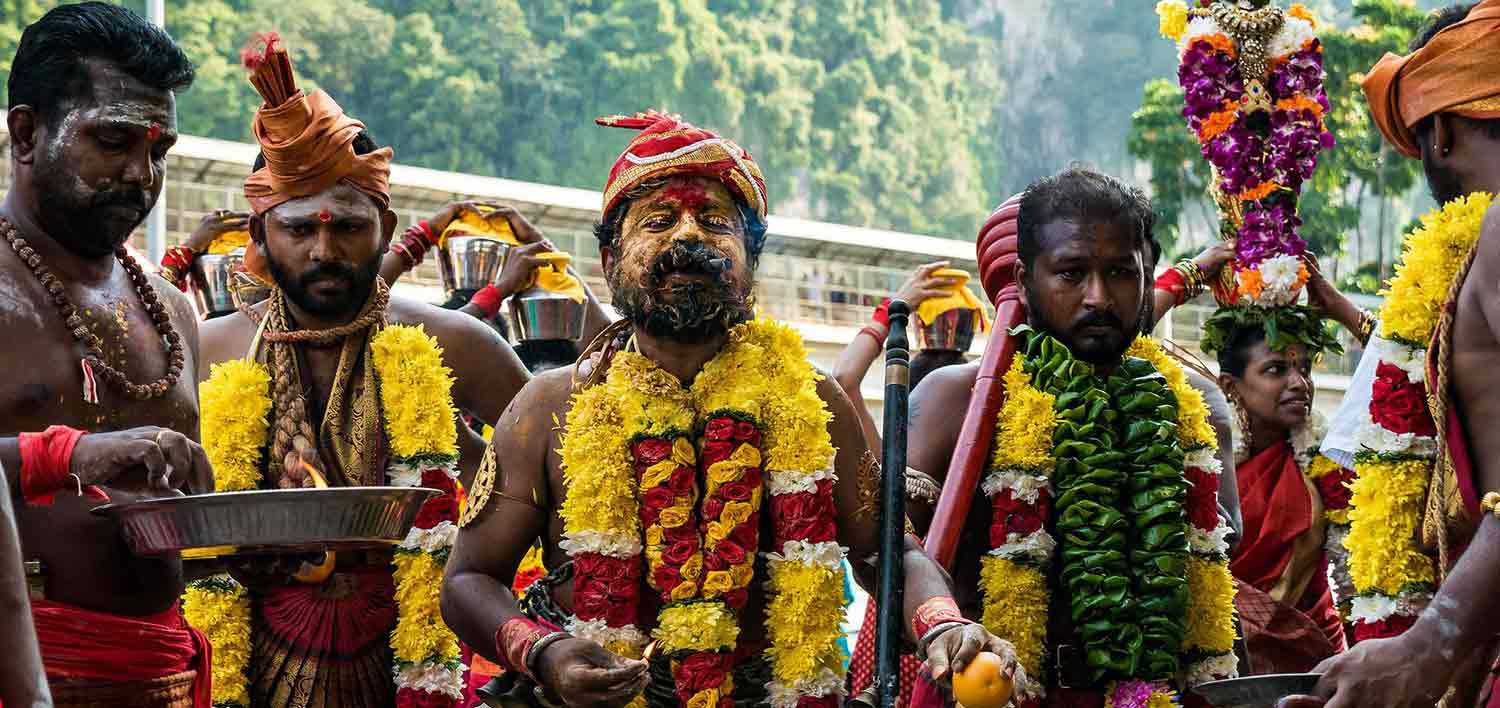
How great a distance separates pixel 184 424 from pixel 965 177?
59567 mm

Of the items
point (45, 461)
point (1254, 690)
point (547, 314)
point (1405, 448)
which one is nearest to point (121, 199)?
point (45, 461)

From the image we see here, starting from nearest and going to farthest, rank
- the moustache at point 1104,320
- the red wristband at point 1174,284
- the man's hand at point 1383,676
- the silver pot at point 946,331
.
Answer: the man's hand at point 1383,676 → the moustache at point 1104,320 → the red wristband at point 1174,284 → the silver pot at point 946,331

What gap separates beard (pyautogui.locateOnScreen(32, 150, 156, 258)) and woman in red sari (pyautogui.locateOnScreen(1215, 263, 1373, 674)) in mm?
4603

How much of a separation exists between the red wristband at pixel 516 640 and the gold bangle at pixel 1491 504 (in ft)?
6.74

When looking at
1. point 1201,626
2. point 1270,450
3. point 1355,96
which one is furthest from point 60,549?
point 1355,96

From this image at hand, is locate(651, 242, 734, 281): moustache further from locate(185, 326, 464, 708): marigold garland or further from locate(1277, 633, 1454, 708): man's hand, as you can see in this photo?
locate(1277, 633, 1454, 708): man's hand

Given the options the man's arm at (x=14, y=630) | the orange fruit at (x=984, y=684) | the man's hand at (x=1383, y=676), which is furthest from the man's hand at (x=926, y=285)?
the man's arm at (x=14, y=630)

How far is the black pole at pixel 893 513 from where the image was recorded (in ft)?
14.4

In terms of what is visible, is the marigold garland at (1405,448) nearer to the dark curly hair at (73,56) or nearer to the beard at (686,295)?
the beard at (686,295)

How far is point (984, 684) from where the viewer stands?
406 centimetres

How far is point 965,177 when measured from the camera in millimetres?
63656

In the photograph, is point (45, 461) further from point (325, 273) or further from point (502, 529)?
point (325, 273)

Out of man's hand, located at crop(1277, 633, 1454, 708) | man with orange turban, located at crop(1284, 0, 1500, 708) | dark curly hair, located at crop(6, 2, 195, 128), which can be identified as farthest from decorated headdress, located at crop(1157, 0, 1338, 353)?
→ dark curly hair, located at crop(6, 2, 195, 128)

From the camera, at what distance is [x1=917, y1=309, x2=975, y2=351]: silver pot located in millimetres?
9445
